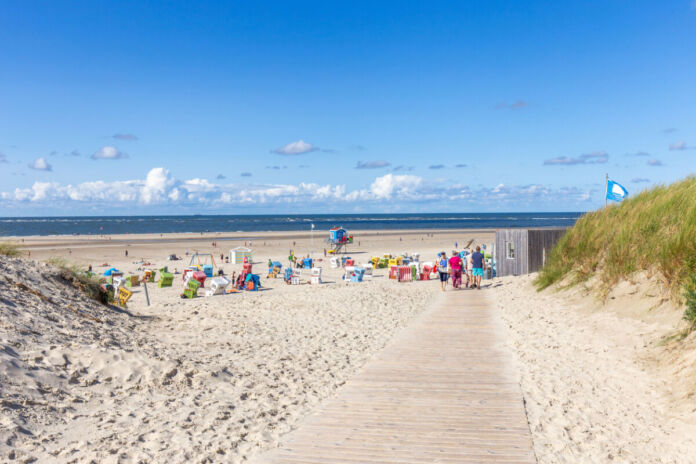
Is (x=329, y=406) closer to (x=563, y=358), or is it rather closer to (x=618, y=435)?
(x=618, y=435)

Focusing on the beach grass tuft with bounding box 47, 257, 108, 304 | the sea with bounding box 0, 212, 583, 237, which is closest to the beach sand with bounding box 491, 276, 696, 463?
the beach grass tuft with bounding box 47, 257, 108, 304

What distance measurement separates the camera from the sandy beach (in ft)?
15.6

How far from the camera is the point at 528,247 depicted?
62.8 feet

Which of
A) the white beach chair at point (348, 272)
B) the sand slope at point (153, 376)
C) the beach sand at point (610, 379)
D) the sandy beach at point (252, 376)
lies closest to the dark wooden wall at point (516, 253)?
the white beach chair at point (348, 272)

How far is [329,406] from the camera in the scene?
5.87 m

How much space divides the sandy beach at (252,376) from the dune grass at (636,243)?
52 centimetres

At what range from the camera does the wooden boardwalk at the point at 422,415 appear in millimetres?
4555

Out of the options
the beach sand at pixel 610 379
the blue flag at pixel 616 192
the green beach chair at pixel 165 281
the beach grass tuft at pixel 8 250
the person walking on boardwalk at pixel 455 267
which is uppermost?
the blue flag at pixel 616 192

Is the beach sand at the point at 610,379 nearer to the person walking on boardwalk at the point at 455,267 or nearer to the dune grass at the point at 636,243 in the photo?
the dune grass at the point at 636,243

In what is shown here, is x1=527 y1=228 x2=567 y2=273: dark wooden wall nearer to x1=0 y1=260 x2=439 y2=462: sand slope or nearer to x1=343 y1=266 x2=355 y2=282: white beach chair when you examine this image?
x1=343 y1=266 x2=355 y2=282: white beach chair


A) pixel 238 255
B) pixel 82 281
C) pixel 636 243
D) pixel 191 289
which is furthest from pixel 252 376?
pixel 238 255

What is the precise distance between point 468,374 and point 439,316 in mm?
5020

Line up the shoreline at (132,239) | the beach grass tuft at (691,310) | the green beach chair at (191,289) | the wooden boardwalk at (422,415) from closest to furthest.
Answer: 1. the wooden boardwalk at (422,415)
2. the beach grass tuft at (691,310)
3. the green beach chair at (191,289)
4. the shoreline at (132,239)

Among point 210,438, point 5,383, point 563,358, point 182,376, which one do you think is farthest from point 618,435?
point 5,383
